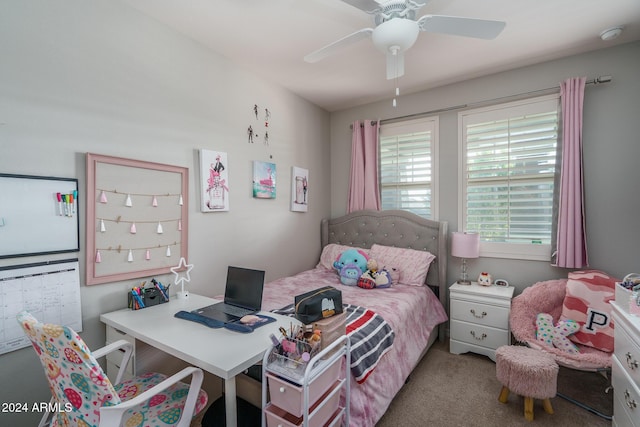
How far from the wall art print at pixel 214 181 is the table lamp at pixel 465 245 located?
7.10ft

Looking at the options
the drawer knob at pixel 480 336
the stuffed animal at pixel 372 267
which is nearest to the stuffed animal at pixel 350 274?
the stuffed animal at pixel 372 267

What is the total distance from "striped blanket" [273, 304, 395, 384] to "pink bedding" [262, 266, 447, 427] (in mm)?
70

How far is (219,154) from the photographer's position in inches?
96.0

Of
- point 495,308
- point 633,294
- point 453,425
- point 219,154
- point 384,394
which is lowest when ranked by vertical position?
point 453,425

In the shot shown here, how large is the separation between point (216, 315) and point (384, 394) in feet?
3.72

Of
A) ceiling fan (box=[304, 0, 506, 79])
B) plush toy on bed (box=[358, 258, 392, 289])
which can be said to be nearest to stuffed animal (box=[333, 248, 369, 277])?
plush toy on bed (box=[358, 258, 392, 289])

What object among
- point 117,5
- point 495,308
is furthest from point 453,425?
point 117,5

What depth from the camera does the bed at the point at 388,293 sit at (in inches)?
69.0

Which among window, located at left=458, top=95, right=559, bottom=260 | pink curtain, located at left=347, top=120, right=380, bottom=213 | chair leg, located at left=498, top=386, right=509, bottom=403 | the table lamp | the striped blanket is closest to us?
the striped blanket

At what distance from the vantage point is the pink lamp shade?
8.96ft

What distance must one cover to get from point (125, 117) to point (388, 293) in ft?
7.77

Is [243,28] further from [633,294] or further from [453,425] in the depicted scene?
[453,425]

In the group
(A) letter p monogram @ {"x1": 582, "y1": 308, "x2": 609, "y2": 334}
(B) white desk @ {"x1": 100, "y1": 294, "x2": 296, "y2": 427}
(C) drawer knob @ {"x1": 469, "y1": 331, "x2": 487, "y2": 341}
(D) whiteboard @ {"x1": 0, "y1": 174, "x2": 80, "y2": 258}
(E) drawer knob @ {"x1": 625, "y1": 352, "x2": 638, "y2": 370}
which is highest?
(D) whiteboard @ {"x1": 0, "y1": 174, "x2": 80, "y2": 258}

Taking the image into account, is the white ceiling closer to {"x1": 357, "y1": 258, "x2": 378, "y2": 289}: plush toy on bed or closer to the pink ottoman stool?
{"x1": 357, "y1": 258, "x2": 378, "y2": 289}: plush toy on bed
